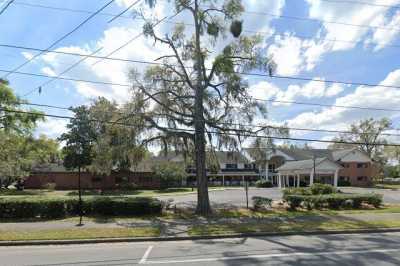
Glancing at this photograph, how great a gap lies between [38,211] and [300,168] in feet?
152

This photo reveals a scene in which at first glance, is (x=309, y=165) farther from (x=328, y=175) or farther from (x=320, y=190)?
(x=320, y=190)

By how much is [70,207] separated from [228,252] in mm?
12679

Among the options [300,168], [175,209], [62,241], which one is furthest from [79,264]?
[300,168]

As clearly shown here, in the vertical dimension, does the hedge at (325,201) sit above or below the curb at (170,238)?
above

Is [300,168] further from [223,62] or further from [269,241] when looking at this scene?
[269,241]

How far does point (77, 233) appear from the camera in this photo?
1634 centimetres

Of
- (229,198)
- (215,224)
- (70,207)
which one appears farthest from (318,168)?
(70,207)

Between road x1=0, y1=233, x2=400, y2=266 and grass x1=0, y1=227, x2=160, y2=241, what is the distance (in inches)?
46.1

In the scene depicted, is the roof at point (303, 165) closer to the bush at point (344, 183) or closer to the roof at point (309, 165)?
the roof at point (309, 165)

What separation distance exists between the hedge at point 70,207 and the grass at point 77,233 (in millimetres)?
4854

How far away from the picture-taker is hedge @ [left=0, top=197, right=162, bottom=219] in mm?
21719

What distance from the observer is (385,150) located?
9550 cm

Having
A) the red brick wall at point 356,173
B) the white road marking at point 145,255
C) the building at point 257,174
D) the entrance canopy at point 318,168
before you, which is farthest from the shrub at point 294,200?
the red brick wall at point 356,173

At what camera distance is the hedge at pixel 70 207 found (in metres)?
21.7
